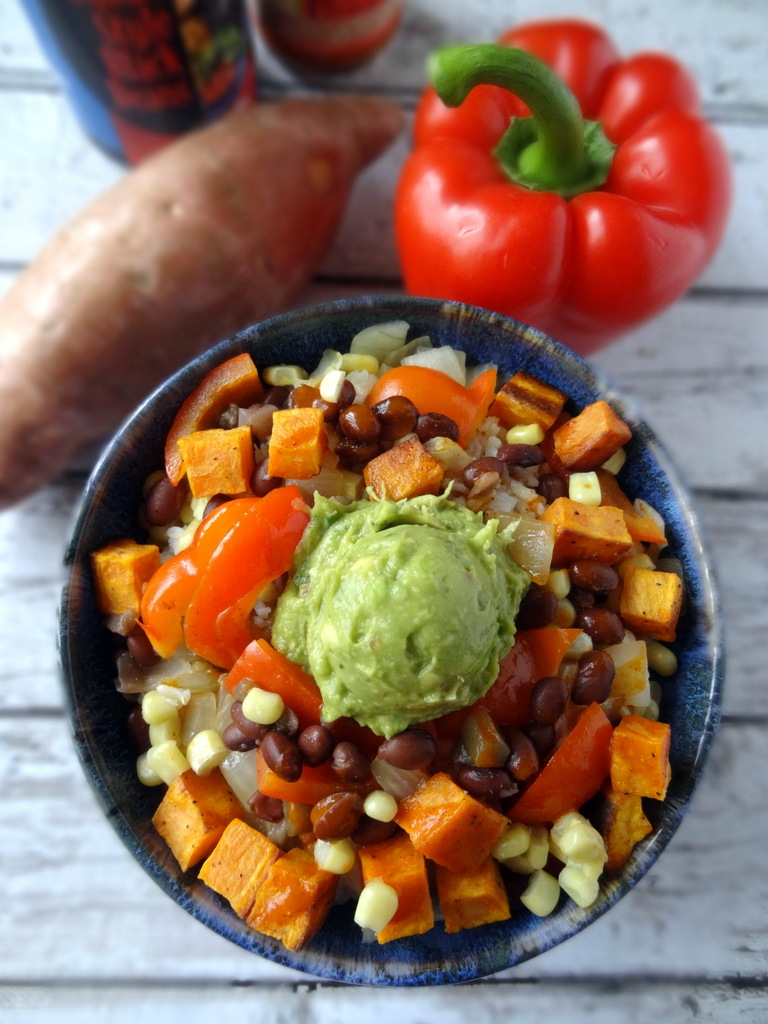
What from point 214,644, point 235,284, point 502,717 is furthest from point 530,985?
point 235,284

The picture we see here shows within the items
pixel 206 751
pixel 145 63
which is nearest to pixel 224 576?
pixel 206 751

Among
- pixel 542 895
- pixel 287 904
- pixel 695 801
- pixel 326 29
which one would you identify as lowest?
pixel 695 801

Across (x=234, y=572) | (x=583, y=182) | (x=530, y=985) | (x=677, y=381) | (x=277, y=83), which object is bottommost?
(x=530, y=985)

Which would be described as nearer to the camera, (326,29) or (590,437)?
(590,437)

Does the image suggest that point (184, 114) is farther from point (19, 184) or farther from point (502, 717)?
point (502, 717)

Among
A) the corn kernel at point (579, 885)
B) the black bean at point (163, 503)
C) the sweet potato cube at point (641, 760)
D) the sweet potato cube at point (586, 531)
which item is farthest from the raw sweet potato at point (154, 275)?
the corn kernel at point (579, 885)

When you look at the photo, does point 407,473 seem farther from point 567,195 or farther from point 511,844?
point 567,195

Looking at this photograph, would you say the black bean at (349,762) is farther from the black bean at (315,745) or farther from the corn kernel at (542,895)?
the corn kernel at (542,895)
